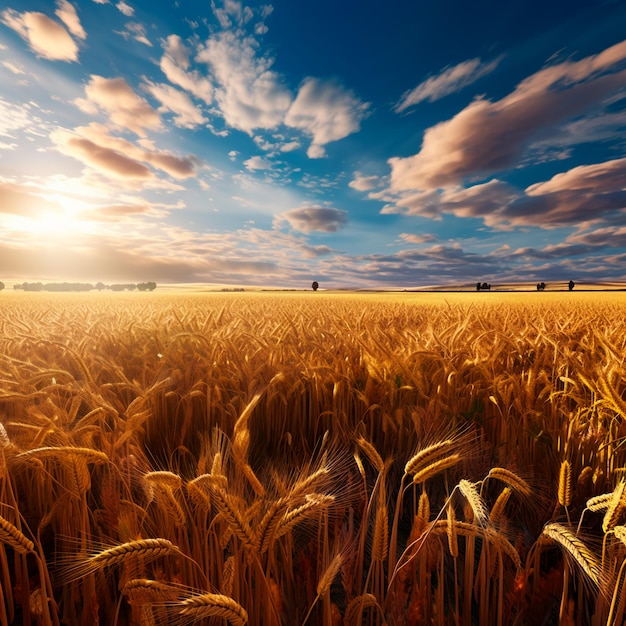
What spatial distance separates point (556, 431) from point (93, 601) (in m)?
2.00

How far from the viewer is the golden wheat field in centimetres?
90

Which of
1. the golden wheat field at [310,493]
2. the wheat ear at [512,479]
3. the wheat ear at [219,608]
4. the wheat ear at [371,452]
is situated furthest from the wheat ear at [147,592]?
the wheat ear at [512,479]

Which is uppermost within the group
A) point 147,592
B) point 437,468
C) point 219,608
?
point 437,468

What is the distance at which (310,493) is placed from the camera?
101 centimetres

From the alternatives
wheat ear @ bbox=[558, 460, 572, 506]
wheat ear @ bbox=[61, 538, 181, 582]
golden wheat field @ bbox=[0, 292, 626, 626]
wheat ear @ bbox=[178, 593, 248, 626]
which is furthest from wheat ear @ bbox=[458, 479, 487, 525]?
wheat ear @ bbox=[61, 538, 181, 582]

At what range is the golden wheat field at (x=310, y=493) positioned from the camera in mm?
900

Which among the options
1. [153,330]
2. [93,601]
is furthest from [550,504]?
[153,330]

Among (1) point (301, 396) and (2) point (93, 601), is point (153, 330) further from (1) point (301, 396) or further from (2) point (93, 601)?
(2) point (93, 601)

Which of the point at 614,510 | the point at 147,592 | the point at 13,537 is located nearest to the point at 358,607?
the point at 147,592

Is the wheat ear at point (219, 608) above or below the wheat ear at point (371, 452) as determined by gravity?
below

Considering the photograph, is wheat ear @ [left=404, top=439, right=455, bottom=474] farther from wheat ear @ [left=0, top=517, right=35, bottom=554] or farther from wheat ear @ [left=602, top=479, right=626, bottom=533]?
wheat ear @ [left=0, top=517, right=35, bottom=554]

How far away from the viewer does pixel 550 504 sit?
4.71ft

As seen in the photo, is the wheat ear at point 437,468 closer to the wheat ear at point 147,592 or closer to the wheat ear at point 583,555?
the wheat ear at point 583,555

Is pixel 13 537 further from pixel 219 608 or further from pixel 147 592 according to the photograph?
pixel 219 608
